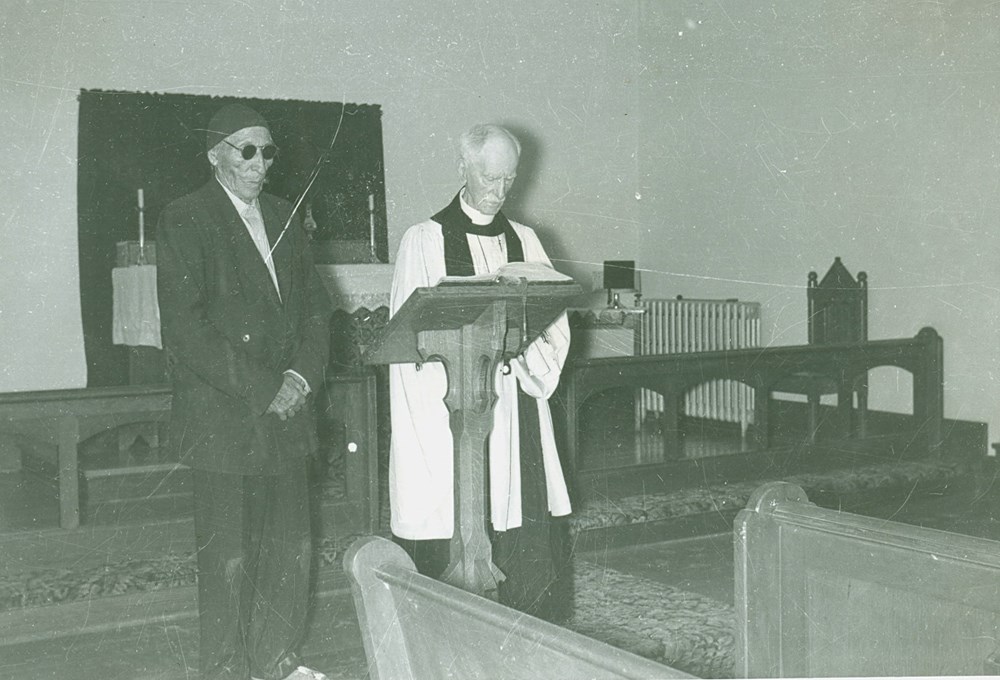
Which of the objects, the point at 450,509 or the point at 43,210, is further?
the point at 43,210

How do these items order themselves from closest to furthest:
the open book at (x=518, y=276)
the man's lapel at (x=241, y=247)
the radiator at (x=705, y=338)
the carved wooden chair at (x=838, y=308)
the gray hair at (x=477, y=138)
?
the open book at (x=518, y=276) → the gray hair at (x=477, y=138) → the man's lapel at (x=241, y=247) → the carved wooden chair at (x=838, y=308) → the radiator at (x=705, y=338)

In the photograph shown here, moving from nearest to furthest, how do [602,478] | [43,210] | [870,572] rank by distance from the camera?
[870,572] → [602,478] → [43,210]

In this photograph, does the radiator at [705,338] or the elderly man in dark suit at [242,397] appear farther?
the radiator at [705,338]

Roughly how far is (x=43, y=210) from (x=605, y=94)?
18.3ft

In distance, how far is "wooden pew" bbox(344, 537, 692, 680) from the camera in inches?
56.9

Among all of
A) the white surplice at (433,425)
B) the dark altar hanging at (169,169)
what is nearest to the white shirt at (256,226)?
the white surplice at (433,425)

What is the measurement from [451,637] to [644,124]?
9.47 m

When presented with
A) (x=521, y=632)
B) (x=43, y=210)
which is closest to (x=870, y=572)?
(x=521, y=632)

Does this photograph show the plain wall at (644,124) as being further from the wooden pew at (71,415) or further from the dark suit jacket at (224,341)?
the dark suit jacket at (224,341)

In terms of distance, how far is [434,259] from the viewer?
3381 mm

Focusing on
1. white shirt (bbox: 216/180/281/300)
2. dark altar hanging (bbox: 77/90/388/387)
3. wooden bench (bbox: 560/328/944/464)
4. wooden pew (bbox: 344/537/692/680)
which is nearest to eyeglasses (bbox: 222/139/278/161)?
white shirt (bbox: 216/180/281/300)

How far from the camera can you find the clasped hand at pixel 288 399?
10.6 feet

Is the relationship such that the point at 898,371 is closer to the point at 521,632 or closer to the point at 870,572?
the point at 870,572

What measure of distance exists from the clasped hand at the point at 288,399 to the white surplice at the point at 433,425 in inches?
11.8
